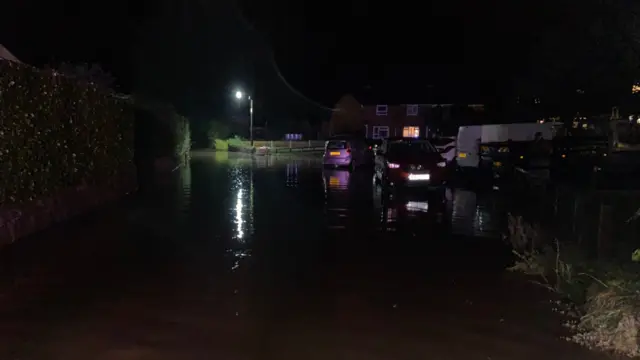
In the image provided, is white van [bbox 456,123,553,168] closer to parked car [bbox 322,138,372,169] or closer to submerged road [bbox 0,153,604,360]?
parked car [bbox 322,138,372,169]

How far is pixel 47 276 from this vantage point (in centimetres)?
836

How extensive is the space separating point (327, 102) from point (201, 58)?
71.8ft

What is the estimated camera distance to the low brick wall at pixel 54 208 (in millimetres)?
10164

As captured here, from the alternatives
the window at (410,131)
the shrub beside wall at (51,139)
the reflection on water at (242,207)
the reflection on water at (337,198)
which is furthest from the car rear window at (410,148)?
the window at (410,131)

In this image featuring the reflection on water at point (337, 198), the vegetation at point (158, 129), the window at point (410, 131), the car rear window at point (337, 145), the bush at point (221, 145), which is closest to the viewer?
the reflection on water at point (337, 198)

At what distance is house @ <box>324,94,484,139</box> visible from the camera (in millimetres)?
60281

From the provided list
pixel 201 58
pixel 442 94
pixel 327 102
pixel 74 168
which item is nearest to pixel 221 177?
pixel 74 168

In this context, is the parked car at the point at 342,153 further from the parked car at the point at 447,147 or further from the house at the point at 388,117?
the house at the point at 388,117

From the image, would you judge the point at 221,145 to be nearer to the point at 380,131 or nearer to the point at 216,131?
the point at 216,131

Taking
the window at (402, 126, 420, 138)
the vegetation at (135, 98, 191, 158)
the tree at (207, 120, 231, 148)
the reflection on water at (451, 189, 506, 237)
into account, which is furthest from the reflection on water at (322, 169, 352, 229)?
the window at (402, 126, 420, 138)

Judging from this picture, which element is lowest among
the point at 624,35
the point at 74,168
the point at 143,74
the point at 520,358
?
the point at 520,358

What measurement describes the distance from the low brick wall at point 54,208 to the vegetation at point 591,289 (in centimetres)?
763

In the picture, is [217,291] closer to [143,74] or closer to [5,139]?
[5,139]

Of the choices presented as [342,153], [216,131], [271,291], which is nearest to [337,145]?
[342,153]
